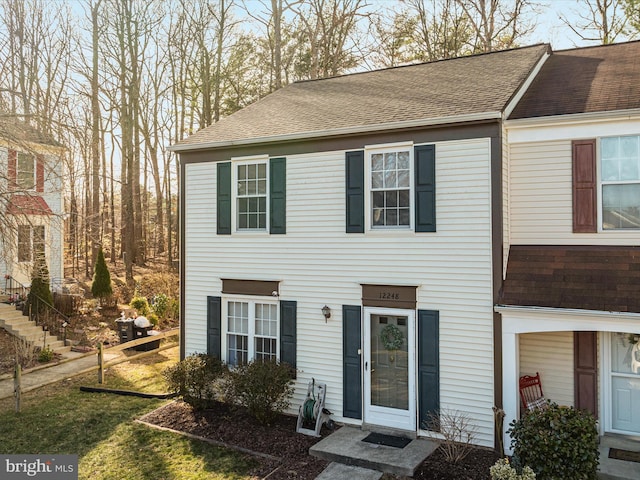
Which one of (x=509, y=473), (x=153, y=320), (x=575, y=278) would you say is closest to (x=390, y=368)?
(x=509, y=473)

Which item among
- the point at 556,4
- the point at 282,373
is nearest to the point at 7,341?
the point at 282,373

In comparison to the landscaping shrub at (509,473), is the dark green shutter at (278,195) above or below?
above

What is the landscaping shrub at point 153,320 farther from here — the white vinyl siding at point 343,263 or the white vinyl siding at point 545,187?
the white vinyl siding at point 545,187

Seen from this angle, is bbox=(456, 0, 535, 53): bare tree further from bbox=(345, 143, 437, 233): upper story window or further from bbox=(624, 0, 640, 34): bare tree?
bbox=(345, 143, 437, 233): upper story window

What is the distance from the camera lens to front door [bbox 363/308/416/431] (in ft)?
28.8

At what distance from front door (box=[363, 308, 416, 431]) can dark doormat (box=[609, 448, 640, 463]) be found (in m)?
3.07

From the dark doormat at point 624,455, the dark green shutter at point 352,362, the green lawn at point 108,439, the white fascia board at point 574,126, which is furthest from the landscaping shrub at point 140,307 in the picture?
the dark doormat at point 624,455

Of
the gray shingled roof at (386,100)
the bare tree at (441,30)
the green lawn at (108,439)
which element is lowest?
the green lawn at (108,439)

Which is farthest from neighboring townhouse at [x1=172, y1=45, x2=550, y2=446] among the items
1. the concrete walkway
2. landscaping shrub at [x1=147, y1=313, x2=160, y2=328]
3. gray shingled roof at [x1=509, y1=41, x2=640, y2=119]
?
landscaping shrub at [x1=147, y1=313, x2=160, y2=328]

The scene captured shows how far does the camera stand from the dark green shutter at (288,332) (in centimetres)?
994

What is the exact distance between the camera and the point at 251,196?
1061cm

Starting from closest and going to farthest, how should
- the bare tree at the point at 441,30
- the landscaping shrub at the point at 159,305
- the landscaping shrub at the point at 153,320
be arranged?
the landscaping shrub at the point at 153,320 → the landscaping shrub at the point at 159,305 → the bare tree at the point at 441,30

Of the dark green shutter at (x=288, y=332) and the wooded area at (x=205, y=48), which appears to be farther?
the wooded area at (x=205, y=48)

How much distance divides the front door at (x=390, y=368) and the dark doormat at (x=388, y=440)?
0.84 ft
